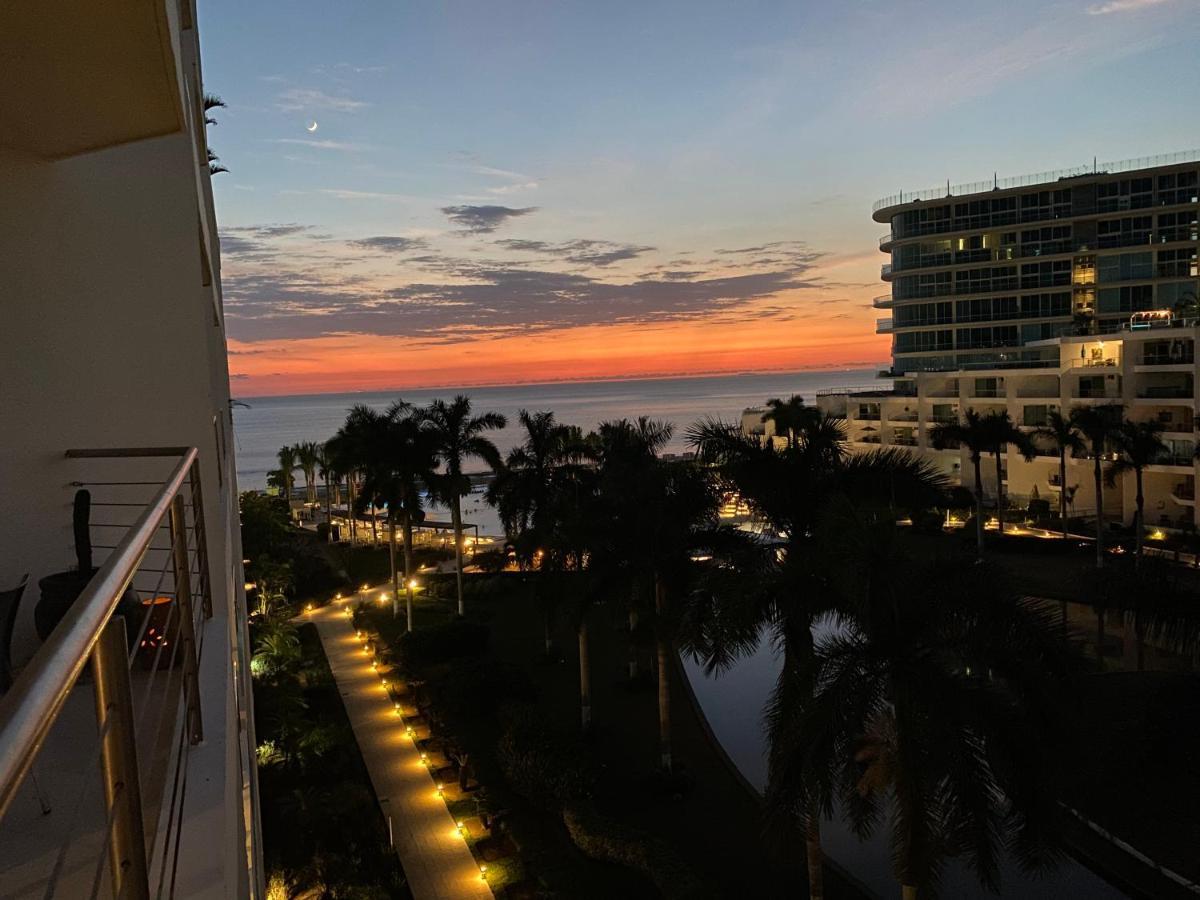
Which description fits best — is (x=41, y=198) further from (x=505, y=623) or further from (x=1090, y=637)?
(x=1090, y=637)

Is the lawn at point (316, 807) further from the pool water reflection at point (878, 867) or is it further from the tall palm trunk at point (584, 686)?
the pool water reflection at point (878, 867)

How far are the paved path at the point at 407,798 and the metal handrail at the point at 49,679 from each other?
1177cm

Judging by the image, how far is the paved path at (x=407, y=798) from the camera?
11789 millimetres

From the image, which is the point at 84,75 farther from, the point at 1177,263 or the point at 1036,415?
the point at 1177,263

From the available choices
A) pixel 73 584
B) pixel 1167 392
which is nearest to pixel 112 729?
pixel 73 584

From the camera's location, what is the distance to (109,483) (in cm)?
455

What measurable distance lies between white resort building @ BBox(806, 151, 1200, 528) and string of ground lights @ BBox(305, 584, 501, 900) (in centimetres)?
3606

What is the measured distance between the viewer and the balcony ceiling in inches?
114

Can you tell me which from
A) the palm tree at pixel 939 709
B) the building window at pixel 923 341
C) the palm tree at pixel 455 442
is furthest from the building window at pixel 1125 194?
the palm tree at pixel 939 709

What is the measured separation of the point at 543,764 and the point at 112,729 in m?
13.6

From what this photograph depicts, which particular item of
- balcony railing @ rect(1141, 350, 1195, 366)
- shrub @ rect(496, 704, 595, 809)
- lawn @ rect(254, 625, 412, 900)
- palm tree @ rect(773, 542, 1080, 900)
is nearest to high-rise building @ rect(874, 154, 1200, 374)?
balcony railing @ rect(1141, 350, 1195, 366)

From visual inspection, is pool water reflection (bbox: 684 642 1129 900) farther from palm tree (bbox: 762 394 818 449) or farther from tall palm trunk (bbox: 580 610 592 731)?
palm tree (bbox: 762 394 818 449)

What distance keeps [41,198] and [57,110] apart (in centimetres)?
132

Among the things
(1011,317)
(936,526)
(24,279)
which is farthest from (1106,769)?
(1011,317)
